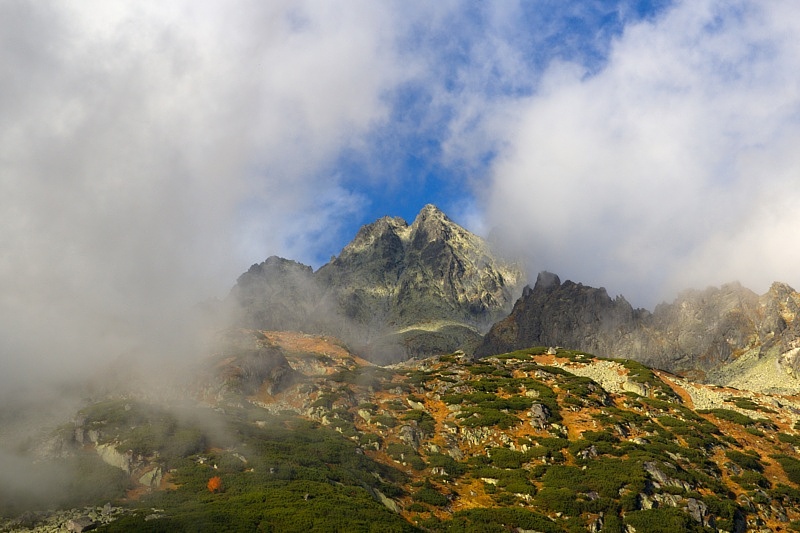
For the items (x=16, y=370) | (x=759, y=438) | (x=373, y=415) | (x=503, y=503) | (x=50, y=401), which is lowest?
(x=503, y=503)

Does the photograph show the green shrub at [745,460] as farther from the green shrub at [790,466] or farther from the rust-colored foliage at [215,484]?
the rust-colored foliage at [215,484]

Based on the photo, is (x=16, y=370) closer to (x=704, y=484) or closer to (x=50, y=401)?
(x=50, y=401)

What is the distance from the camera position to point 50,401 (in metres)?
90.6

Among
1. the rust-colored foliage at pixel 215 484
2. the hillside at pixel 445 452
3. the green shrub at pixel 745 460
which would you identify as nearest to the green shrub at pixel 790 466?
the hillside at pixel 445 452

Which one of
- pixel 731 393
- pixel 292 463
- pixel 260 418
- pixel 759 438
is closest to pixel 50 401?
pixel 260 418

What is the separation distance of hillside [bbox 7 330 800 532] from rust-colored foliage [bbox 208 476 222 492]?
1.30 feet

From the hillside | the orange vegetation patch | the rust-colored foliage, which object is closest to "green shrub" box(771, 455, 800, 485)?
the hillside

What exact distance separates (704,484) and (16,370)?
113834mm

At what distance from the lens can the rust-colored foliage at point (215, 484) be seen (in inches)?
2269

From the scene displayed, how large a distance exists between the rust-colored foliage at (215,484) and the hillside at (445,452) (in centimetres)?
39

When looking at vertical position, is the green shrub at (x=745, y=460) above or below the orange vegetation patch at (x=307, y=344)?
below

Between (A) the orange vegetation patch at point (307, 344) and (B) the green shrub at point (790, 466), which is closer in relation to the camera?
(B) the green shrub at point (790, 466)

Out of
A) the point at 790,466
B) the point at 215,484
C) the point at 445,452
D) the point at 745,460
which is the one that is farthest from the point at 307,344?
the point at 790,466

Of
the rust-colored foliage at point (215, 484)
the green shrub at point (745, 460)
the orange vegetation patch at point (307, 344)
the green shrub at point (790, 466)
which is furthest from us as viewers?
the orange vegetation patch at point (307, 344)
